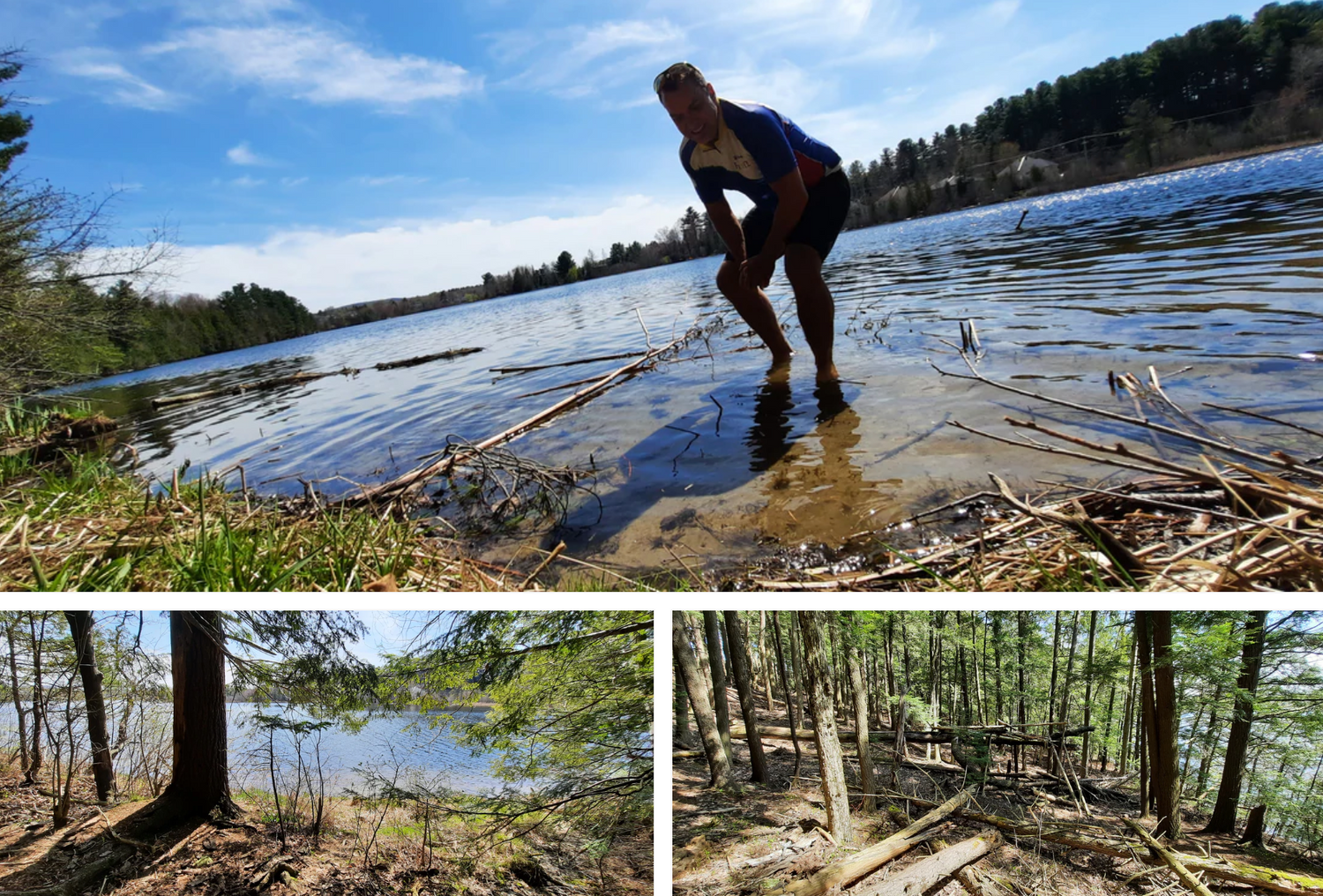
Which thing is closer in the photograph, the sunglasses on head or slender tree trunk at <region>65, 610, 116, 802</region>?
slender tree trunk at <region>65, 610, 116, 802</region>

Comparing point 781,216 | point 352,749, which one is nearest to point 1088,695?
point 352,749

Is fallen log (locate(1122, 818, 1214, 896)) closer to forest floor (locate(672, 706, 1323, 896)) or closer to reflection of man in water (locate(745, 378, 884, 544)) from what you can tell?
forest floor (locate(672, 706, 1323, 896))

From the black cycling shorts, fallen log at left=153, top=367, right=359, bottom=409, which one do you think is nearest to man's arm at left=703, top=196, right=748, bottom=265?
the black cycling shorts

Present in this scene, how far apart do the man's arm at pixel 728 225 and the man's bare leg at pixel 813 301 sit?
16.7 inches

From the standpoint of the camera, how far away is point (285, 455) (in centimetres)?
521

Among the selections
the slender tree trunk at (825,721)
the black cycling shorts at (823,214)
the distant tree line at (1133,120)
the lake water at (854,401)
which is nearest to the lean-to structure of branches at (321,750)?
the slender tree trunk at (825,721)

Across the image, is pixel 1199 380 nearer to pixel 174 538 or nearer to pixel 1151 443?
pixel 1151 443

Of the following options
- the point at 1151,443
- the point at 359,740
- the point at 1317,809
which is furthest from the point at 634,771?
the point at 1151,443

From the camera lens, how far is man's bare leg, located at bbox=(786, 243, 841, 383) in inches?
176

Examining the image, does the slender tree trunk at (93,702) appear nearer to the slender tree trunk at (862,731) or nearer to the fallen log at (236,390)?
the slender tree trunk at (862,731)

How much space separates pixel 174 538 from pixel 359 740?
958 mm

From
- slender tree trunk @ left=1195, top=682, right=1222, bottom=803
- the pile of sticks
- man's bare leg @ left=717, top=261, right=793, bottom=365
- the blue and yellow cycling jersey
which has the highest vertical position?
the blue and yellow cycling jersey

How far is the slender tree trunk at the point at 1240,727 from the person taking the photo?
1.72m

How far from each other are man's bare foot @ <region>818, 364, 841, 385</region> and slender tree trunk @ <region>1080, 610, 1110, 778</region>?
2.70 meters
